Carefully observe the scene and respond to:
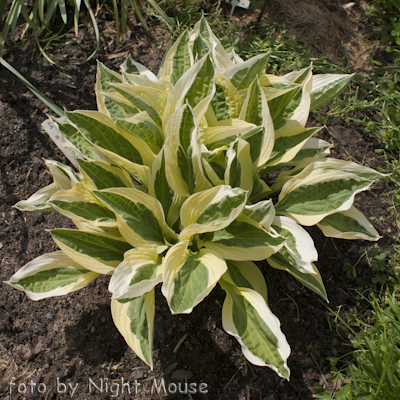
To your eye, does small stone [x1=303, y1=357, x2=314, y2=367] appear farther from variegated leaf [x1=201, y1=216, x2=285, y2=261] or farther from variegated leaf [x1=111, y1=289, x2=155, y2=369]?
variegated leaf [x1=111, y1=289, x2=155, y2=369]

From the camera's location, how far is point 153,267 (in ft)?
4.01

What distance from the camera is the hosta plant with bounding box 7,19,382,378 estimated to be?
117 centimetres

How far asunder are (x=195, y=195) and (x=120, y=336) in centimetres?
82

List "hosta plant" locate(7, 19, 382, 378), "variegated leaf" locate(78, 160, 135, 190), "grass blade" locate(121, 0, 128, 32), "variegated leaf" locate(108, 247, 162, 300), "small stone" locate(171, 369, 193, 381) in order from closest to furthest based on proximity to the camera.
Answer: "variegated leaf" locate(108, 247, 162, 300)
"hosta plant" locate(7, 19, 382, 378)
"variegated leaf" locate(78, 160, 135, 190)
"small stone" locate(171, 369, 193, 381)
"grass blade" locate(121, 0, 128, 32)

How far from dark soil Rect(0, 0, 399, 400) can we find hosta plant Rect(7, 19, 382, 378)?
0.33 m

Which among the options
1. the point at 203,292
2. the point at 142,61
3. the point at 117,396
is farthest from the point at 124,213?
the point at 142,61

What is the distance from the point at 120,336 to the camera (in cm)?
159

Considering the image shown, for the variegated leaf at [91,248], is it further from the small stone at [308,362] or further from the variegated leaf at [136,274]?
the small stone at [308,362]

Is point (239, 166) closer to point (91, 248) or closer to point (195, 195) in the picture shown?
point (195, 195)

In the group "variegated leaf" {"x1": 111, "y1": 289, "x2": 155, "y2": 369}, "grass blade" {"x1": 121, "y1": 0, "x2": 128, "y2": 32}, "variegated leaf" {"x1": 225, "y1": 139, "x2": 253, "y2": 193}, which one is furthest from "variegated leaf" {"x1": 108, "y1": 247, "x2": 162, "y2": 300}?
"grass blade" {"x1": 121, "y1": 0, "x2": 128, "y2": 32}

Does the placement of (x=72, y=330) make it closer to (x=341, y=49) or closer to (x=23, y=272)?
(x=23, y=272)

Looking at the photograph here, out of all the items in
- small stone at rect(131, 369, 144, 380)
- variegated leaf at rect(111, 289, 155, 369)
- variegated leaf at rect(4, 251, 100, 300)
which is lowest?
small stone at rect(131, 369, 144, 380)

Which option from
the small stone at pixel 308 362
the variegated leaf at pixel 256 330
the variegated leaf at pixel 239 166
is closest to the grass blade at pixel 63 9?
the variegated leaf at pixel 239 166

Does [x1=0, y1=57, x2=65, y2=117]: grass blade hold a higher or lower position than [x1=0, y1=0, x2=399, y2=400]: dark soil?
higher
